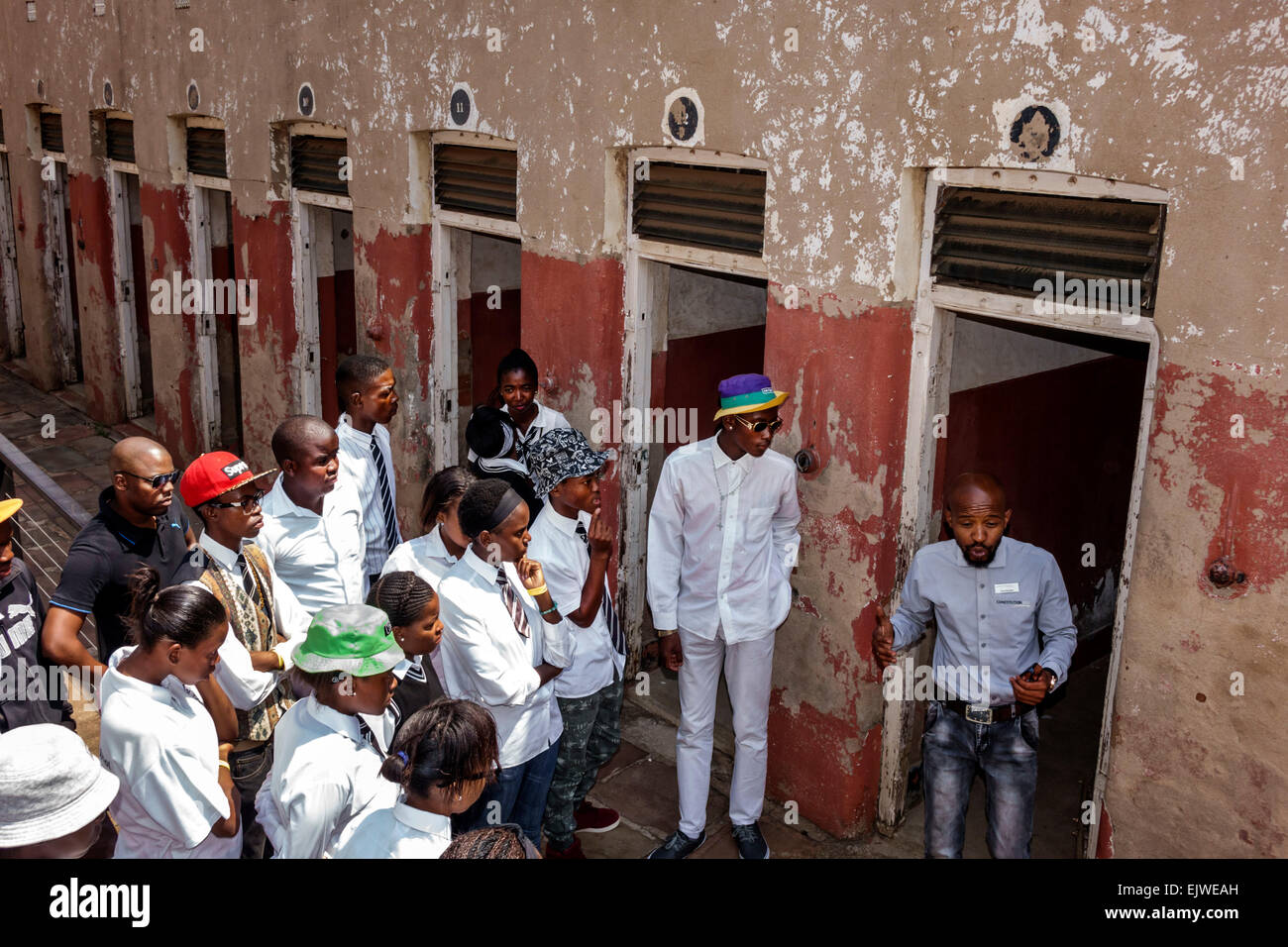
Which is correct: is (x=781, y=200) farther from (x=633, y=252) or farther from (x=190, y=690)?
(x=190, y=690)

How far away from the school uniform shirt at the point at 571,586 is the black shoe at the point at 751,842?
40.8 inches

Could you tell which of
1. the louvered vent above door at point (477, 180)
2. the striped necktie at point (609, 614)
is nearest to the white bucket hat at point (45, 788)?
the striped necktie at point (609, 614)

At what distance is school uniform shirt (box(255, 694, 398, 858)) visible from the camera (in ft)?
10.1

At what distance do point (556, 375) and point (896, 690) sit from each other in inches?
106

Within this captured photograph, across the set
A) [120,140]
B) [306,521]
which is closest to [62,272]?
→ [120,140]

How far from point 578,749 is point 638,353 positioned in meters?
2.35

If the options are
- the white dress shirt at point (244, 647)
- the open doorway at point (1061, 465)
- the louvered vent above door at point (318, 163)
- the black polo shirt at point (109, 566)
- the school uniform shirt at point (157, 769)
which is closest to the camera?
the school uniform shirt at point (157, 769)

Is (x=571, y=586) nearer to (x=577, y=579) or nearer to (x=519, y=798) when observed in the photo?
(x=577, y=579)

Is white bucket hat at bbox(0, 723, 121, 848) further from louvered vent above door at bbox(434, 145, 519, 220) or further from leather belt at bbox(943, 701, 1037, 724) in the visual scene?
louvered vent above door at bbox(434, 145, 519, 220)

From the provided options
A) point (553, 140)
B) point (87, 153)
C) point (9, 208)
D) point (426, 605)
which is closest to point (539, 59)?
point (553, 140)

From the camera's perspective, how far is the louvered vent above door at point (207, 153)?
9953mm

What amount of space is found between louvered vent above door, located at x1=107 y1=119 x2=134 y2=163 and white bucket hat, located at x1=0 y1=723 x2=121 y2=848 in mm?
10402

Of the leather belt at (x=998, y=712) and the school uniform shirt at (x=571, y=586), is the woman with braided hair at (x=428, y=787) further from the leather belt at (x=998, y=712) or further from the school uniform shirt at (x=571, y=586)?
the leather belt at (x=998, y=712)

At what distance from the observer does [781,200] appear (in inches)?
201
